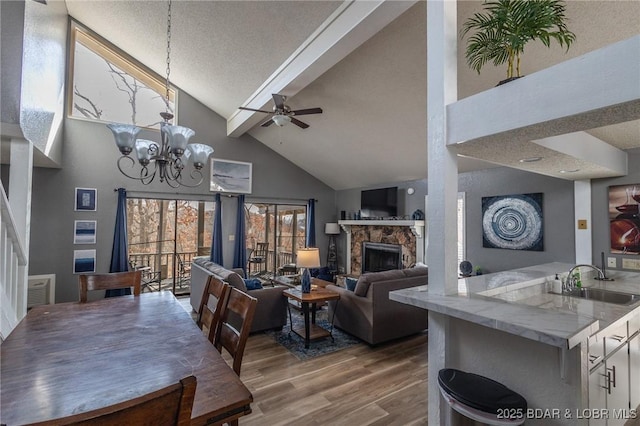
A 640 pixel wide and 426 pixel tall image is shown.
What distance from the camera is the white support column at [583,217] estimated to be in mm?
3477

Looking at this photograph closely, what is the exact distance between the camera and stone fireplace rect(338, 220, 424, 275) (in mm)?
5852

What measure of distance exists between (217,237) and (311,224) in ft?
7.87

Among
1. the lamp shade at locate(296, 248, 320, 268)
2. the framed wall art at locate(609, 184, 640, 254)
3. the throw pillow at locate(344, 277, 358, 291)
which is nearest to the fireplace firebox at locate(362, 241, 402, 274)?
the throw pillow at locate(344, 277, 358, 291)

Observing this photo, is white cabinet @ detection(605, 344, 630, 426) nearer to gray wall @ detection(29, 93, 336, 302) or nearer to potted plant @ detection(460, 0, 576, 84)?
potted plant @ detection(460, 0, 576, 84)

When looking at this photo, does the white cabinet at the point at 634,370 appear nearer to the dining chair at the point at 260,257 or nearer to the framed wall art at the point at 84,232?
the dining chair at the point at 260,257

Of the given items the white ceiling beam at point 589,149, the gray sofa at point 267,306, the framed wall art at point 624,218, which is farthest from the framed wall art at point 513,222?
the gray sofa at point 267,306

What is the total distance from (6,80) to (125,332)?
8.74 ft

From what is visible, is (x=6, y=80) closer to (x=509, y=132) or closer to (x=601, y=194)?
(x=509, y=132)

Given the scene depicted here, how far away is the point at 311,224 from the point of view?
7648mm

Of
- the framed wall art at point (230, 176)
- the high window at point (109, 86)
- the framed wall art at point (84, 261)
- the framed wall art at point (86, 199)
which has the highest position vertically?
the high window at point (109, 86)

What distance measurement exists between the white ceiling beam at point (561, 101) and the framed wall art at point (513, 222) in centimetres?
322

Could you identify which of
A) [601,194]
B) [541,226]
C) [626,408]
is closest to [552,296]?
[626,408]

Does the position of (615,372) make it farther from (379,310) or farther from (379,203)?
(379,203)

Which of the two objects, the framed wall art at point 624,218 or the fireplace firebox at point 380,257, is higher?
the framed wall art at point 624,218
